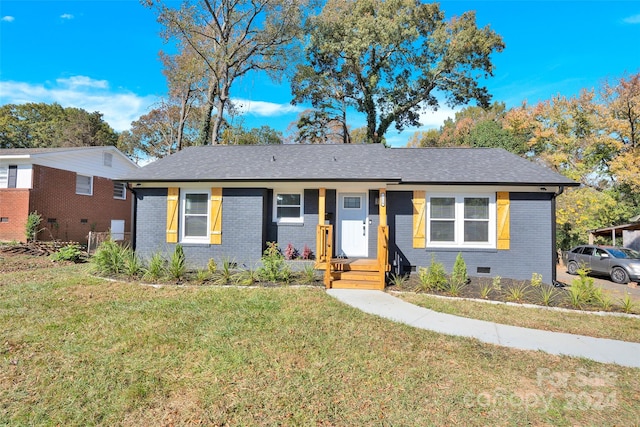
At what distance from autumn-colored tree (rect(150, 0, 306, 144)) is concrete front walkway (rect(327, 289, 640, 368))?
59.5 ft

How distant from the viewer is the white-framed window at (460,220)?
9211mm

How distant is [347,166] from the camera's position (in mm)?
9945

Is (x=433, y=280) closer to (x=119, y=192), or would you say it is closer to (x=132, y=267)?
(x=132, y=267)

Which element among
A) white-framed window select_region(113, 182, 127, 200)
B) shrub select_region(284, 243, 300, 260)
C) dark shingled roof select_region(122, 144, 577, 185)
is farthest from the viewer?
white-framed window select_region(113, 182, 127, 200)

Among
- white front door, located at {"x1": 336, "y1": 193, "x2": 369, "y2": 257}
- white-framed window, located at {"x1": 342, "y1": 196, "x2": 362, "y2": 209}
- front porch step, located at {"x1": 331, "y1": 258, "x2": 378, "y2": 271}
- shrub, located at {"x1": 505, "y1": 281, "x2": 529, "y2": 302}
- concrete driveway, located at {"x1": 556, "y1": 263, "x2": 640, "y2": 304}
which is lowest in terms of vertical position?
concrete driveway, located at {"x1": 556, "y1": 263, "x2": 640, "y2": 304}

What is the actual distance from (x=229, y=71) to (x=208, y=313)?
19.5 meters

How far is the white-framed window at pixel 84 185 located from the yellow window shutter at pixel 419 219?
1758 centimetres

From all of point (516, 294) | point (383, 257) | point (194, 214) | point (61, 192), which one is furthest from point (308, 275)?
point (61, 192)

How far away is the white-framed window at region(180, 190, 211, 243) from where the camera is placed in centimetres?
980

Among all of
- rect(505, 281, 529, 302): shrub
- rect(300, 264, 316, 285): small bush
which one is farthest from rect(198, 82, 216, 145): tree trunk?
rect(505, 281, 529, 302): shrub

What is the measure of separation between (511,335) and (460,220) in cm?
494

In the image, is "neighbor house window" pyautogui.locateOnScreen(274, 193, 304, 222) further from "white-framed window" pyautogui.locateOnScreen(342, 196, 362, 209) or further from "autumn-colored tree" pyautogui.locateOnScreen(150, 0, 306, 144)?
"autumn-colored tree" pyautogui.locateOnScreen(150, 0, 306, 144)

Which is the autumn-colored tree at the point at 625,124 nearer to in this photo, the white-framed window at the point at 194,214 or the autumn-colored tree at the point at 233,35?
the autumn-colored tree at the point at 233,35

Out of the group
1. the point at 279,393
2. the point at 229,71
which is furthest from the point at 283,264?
the point at 229,71
